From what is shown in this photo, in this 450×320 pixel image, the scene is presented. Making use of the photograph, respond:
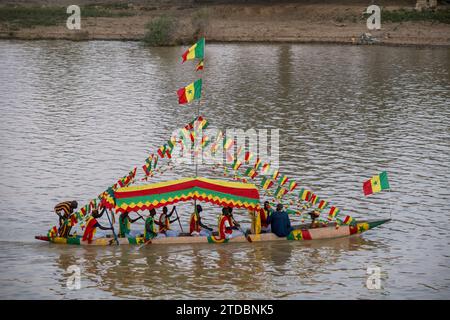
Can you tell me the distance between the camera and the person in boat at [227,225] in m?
21.0

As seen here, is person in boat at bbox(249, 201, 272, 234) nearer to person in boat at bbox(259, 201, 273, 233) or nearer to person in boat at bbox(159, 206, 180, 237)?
person in boat at bbox(259, 201, 273, 233)

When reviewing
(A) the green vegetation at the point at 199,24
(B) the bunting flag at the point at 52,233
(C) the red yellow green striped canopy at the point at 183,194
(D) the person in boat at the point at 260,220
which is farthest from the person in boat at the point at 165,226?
(A) the green vegetation at the point at 199,24

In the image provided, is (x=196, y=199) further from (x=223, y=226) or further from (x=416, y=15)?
(x=416, y=15)

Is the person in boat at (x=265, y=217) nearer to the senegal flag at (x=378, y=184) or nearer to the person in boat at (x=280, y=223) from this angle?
the person in boat at (x=280, y=223)

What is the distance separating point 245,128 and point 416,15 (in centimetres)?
2798

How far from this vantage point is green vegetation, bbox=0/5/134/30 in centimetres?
6159

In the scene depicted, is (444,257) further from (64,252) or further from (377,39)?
(377,39)

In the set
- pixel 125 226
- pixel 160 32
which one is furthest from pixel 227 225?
pixel 160 32

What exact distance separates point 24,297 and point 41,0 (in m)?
55.9

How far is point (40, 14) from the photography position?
2522 inches

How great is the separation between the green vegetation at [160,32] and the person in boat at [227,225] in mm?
35933
